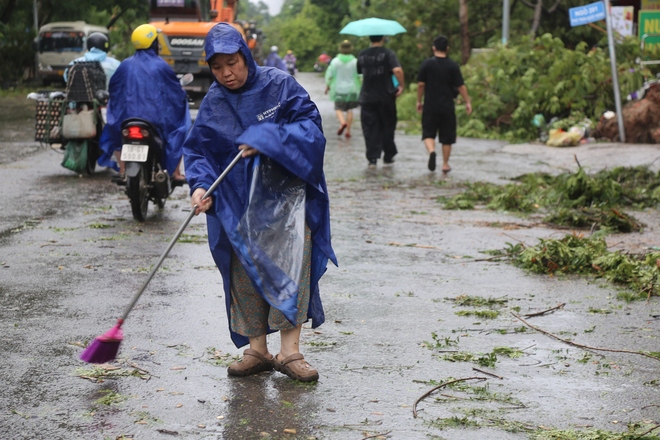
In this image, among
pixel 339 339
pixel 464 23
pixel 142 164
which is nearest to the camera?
pixel 339 339

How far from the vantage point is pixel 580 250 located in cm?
841

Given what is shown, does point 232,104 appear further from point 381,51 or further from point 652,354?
point 381,51

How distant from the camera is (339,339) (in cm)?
613

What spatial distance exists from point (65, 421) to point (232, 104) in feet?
5.54

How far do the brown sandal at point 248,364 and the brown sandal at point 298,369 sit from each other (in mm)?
108

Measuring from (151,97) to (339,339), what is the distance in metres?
4.91

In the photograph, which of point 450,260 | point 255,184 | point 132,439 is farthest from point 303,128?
point 450,260

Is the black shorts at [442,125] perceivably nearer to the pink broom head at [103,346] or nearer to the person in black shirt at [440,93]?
the person in black shirt at [440,93]

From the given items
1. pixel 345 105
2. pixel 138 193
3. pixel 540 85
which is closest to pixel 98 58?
pixel 138 193

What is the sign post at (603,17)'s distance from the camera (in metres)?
17.9

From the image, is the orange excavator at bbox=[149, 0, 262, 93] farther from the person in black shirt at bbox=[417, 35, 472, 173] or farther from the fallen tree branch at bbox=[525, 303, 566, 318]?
the fallen tree branch at bbox=[525, 303, 566, 318]

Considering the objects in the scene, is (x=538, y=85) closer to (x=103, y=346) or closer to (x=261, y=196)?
(x=261, y=196)

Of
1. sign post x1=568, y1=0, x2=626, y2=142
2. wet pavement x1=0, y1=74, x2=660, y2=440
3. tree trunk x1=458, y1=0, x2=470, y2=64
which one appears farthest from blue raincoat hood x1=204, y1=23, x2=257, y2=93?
tree trunk x1=458, y1=0, x2=470, y2=64

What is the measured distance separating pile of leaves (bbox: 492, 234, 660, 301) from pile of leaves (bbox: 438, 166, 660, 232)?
4.80 ft
